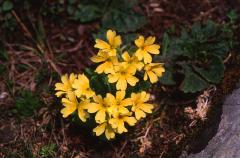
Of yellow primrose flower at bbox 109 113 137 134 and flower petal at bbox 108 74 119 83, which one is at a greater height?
flower petal at bbox 108 74 119 83

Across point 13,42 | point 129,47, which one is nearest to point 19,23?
point 13,42

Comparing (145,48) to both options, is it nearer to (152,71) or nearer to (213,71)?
(152,71)

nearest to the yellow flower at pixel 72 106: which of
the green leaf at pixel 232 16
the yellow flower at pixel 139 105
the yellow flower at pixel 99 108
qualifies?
the yellow flower at pixel 99 108

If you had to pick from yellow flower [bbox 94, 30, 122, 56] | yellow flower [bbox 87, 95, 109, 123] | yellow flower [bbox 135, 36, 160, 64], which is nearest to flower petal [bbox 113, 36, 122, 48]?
yellow flower [bbox 94, 30, 122, 56]

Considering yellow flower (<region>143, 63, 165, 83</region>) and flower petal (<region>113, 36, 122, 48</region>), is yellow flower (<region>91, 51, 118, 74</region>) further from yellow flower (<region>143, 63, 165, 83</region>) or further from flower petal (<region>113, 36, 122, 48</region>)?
yellow flower (<region>143, 63, 165, 83</region>)

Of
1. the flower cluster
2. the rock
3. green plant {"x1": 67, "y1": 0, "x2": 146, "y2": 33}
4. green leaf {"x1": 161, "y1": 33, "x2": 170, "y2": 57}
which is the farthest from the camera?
green plant {"x1": 67, "y1": 0, "x2": 146, "y2": 33}

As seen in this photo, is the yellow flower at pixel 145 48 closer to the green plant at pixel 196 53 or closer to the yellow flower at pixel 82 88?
the yellow flower at pixel 82 88
